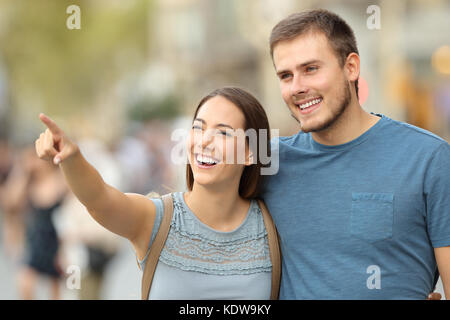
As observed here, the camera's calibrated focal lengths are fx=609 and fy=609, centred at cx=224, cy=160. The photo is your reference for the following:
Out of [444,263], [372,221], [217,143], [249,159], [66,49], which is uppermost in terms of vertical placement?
[66,49]

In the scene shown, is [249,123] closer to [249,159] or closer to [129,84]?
[249,159]

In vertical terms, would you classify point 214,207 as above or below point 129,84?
below

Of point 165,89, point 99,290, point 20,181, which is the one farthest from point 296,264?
point 165,89

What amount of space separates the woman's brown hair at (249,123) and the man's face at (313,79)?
168 mm

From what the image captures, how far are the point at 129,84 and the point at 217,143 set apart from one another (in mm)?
32860

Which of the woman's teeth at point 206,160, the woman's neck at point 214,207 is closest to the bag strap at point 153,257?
the woman's neck at point 214,207

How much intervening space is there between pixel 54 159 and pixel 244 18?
78.5 feet

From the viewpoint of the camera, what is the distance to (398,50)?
16.7m

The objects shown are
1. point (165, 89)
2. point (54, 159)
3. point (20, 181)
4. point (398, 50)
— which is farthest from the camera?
point (165, 89)

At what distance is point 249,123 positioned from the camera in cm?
292

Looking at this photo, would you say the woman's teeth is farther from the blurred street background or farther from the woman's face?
the blurred street background

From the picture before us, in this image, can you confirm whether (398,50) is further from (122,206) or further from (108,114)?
(108,114)

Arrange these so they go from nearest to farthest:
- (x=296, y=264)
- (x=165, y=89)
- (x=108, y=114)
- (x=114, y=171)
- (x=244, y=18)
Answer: (x=296, y=264) → (x=114, y=171) → (x=244, y=18) → (x=165, y=89) → (x=108, y=114)

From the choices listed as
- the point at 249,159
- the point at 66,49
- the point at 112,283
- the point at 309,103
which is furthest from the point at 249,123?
the point at 66,49
